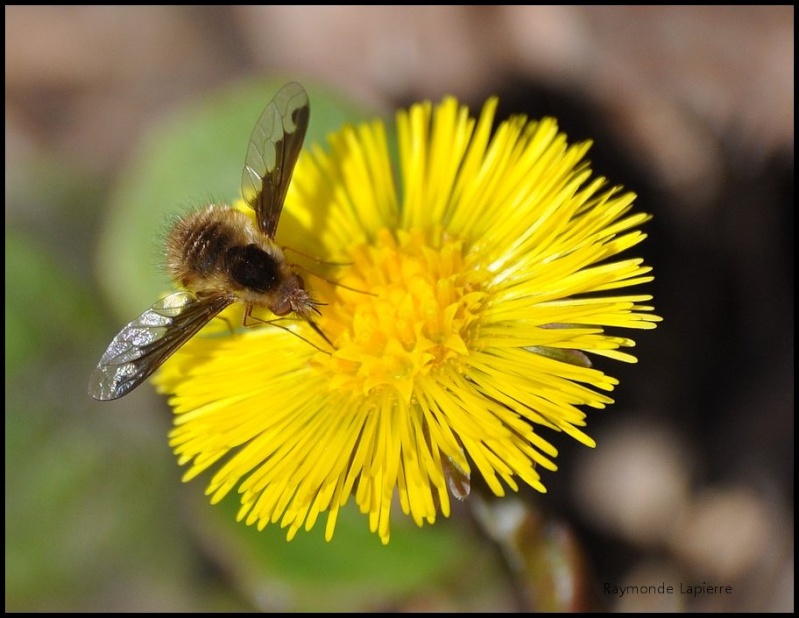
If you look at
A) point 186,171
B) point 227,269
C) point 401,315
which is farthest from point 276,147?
point 186,171

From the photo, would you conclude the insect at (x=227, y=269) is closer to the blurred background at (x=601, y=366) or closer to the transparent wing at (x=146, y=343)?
the transparent wing at (x=146, y=343)

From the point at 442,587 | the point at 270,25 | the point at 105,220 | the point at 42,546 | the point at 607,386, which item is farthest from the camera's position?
the point at 270,25

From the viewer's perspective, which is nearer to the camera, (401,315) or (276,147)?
(401,315)

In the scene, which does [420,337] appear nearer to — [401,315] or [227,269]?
[401,315]

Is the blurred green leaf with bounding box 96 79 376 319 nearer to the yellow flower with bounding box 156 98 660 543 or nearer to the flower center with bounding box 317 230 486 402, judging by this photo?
the yellow flower with bounding box 156 98 660 543

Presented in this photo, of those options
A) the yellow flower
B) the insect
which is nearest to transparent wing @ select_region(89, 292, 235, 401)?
the insect

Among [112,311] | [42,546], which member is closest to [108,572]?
[42,546]

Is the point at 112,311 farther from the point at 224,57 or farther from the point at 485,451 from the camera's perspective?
the point at 485,451
